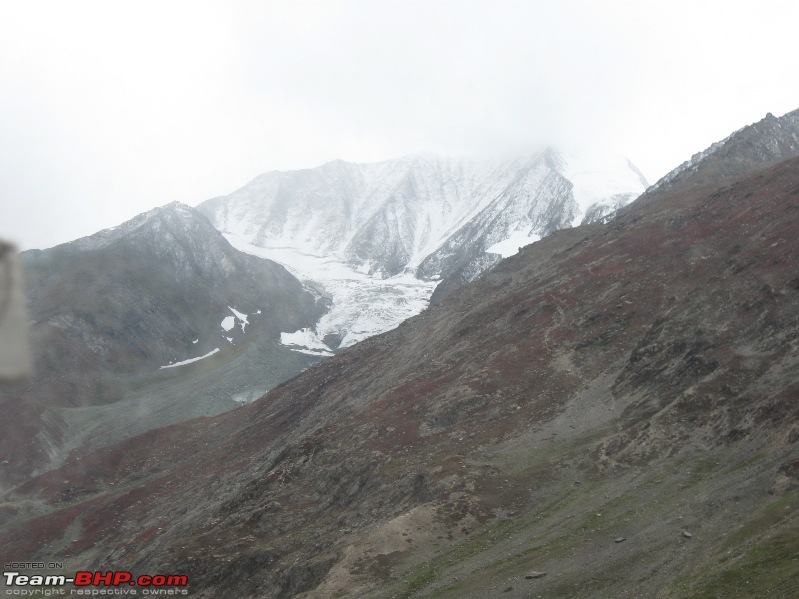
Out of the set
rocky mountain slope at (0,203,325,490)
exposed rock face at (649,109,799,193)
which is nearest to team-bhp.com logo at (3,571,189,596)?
rocky mountain slope at (0,203,325,490)

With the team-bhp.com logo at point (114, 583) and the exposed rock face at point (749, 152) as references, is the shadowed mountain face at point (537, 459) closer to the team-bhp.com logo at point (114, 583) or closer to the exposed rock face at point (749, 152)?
the team-bhp.com logo at point (114, 583)

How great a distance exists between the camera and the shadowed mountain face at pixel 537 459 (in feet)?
104

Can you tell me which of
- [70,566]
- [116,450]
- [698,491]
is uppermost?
[116,450]

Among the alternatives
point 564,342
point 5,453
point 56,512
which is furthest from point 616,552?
point 5,453

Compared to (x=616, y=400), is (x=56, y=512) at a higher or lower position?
higher

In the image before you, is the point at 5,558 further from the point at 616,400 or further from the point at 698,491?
the point at 698,491

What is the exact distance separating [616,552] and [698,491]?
7150 mm

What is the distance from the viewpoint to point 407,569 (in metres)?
36.4

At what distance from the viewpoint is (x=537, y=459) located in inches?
1903

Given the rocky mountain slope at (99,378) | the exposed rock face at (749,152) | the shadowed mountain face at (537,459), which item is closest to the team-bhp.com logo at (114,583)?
the shadowed mountain face at (537,459)

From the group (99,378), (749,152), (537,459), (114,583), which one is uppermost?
(99,378)

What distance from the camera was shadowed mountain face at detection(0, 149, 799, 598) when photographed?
31672mm

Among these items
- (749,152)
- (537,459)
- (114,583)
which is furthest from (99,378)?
(749,152)

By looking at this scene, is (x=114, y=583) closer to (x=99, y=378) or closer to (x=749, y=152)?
(x=99, y=378)
